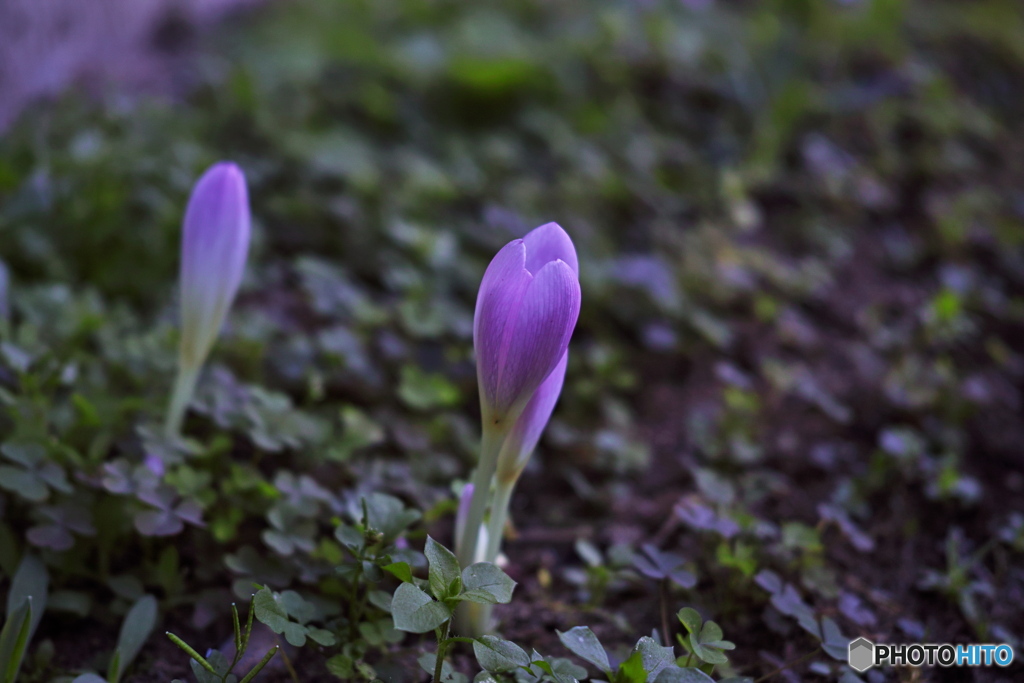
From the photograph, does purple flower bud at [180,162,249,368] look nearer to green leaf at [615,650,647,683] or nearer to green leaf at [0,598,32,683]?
green leaf at [0,598,32,683]

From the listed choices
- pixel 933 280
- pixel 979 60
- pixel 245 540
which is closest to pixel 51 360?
pixel 245 540

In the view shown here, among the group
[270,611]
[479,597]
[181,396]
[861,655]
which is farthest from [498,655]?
[181,396]

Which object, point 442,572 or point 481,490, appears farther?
point 481,490

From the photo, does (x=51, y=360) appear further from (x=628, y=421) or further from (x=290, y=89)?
(x=290, y=89)

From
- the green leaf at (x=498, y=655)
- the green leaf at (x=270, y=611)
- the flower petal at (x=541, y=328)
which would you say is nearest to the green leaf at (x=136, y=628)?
the green leaf at (x=270, y=611)

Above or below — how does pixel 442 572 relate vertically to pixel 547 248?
below

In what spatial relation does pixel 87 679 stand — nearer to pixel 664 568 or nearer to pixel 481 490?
pixel 481 490
